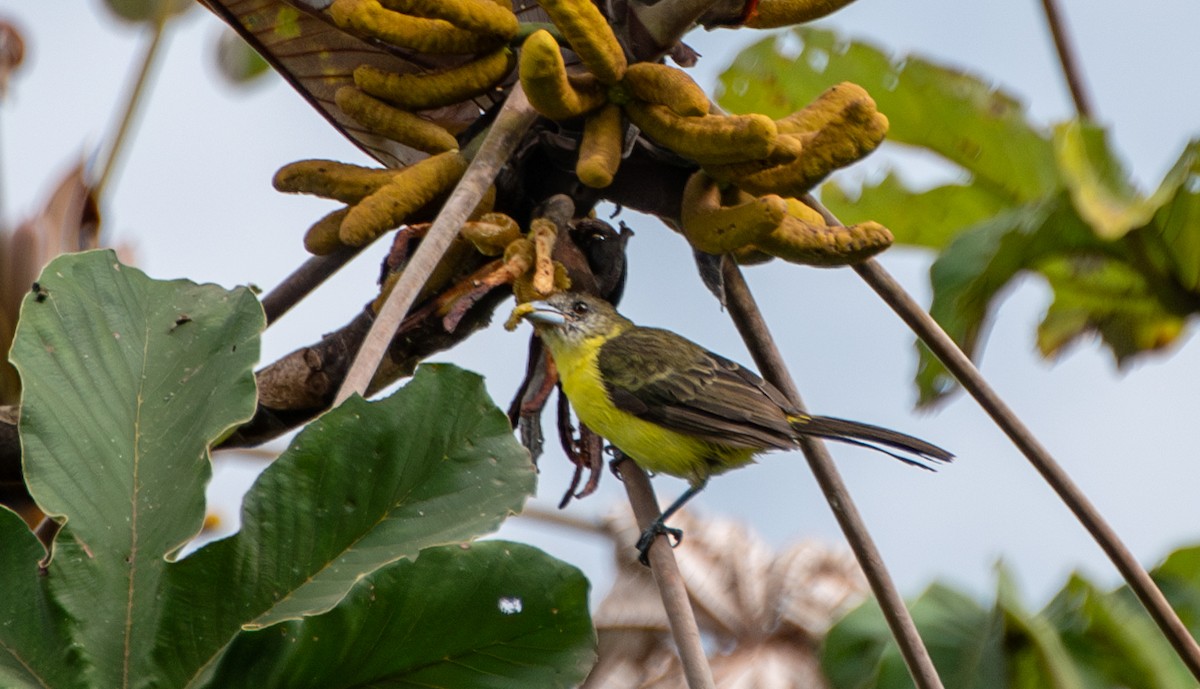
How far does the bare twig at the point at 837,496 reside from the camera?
1695 millimetres

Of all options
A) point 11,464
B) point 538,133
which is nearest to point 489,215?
point 538,133

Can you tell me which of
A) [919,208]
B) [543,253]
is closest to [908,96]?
[919,208]

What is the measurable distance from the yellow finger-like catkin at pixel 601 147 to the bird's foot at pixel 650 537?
1.60ft

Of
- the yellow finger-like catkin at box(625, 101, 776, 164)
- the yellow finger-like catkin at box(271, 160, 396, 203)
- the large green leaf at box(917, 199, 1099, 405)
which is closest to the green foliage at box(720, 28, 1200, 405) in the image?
the large green leaf at box(917, 199, 1099, 405)

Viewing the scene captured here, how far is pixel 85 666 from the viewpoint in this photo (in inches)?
54.0

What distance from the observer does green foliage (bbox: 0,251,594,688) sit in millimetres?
1382

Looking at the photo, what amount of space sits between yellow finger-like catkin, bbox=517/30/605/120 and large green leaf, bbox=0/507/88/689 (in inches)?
32.9

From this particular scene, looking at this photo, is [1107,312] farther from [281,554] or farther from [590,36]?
[281,554]

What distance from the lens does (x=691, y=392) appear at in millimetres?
3020

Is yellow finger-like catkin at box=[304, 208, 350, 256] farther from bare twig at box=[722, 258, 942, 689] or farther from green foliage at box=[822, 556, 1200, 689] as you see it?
green foliage at box=[822, 556, 1200, 689]

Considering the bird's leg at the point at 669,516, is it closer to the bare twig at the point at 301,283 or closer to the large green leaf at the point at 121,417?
the bare twig at the point at 301,283

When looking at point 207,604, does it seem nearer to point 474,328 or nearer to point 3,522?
point 3,522

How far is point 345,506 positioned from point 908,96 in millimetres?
2259

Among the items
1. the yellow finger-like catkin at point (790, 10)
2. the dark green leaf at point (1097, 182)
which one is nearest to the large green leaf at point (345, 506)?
the yellow finger-like catkin at point (790, 10)
